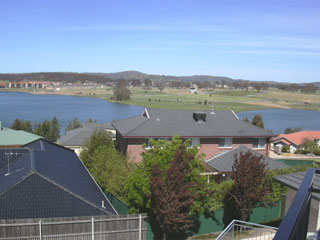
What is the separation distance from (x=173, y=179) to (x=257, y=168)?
14.2ft

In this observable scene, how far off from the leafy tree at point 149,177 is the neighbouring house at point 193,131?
10984 mm

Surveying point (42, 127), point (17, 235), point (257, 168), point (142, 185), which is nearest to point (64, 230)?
point (17, 235)

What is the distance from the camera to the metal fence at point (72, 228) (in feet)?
38.0

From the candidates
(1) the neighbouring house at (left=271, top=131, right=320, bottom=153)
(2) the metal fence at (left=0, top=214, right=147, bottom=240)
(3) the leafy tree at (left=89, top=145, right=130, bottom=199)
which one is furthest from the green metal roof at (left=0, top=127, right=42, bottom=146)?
(1) the neighbouring house at (left=271, top=131, right=320, bottom=153)

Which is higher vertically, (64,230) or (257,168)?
(257,168)

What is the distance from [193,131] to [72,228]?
61.5 feet

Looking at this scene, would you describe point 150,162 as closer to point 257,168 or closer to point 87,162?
point 257,168

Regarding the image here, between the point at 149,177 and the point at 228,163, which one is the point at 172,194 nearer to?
the point at 149,177

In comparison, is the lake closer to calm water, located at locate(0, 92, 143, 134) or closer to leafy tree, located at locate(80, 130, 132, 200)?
calm water, located at locate(0, 92, 143, 134)

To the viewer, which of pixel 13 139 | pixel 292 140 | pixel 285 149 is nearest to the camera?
pixel 13 139

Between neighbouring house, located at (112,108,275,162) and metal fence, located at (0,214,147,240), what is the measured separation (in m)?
14.1

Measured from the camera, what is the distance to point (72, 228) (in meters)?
12.1

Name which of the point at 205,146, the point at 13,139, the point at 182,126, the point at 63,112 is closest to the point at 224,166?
the point at 205,146

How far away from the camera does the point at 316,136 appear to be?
170 feet
